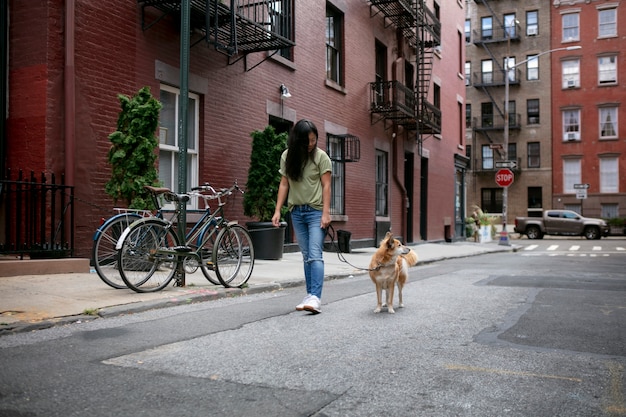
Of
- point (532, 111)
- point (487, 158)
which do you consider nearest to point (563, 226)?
point (487, 158)

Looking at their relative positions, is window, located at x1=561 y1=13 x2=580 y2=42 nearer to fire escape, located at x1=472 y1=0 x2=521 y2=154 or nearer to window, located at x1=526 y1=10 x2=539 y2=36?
window, located at x1=526 y1=10 x2=539 y2=36

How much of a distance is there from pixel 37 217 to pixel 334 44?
10.6 meters

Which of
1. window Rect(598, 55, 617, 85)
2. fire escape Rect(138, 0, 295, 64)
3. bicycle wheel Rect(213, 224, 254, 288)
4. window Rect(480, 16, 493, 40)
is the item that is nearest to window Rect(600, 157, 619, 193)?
window Rect(598, 55, 617, 85)

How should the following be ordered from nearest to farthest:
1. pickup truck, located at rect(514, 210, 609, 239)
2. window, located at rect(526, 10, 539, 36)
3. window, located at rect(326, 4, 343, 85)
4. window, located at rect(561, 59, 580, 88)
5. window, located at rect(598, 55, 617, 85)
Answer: window, located at rect(326, 4, 343, 85) < pickup truck, located at rect(514, 210, 609, 239) < window, located at rect(598, 55, 617, 85) < window, located at rect(561, 59, 580, 88) < window, located at rect(526, 10, 539, 36)

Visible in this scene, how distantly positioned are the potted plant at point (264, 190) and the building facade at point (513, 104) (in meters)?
36.7

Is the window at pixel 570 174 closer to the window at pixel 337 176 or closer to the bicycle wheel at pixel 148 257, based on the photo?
the window at pixel 337 176

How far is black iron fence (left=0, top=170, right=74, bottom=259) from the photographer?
8.27 metres

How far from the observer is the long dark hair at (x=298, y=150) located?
617cm

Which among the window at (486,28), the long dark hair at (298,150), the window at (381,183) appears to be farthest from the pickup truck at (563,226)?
the long dark hair at (298,150)

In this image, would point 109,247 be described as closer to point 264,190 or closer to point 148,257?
point 148,257

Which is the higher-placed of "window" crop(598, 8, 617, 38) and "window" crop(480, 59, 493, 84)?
"window" crop(598, 8, 617, 38)

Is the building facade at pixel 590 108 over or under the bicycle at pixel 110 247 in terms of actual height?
over

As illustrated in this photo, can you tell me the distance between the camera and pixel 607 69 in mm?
44219

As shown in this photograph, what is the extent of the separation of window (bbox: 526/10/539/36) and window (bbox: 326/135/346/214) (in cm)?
3615
